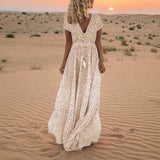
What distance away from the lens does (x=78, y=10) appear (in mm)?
2867

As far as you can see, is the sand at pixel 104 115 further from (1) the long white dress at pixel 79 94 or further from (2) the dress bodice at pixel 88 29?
(2) the dress bodice at pixel 88 29

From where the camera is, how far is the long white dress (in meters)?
3.12

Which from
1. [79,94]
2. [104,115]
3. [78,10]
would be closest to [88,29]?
[78,10]

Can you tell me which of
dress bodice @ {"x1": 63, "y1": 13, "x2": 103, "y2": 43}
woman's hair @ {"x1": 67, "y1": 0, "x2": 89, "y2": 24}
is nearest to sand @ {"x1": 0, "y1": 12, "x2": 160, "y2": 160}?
dress bodice @ {"x1": 63, "y1": 13, "x2": 103, "y2": 43}

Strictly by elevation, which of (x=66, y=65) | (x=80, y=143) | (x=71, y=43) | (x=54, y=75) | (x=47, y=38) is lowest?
(x=47, y=38)

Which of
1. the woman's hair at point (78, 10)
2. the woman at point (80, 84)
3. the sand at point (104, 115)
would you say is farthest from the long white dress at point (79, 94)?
the sand at point (104, 115)

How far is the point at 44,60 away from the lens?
46.2 feet

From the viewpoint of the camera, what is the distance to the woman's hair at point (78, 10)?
9.39 ft

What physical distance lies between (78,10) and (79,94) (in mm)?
1024

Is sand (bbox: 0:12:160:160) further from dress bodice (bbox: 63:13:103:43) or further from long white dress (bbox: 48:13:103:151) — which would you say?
dress bodice (bbox: 63:13:103:43)

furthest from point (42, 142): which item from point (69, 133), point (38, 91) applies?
point (38, 91)

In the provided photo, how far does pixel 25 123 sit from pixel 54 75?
4.64 m

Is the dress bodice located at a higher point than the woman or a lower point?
higher

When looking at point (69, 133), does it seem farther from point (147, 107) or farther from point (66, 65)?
point (147, 107)
